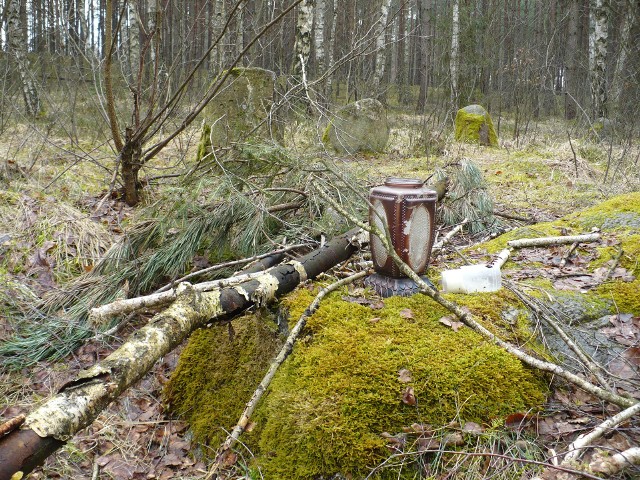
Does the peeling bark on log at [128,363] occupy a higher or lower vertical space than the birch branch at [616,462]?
higher

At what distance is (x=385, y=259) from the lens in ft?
8.39

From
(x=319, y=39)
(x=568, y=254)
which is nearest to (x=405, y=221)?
(x=568, y=254)

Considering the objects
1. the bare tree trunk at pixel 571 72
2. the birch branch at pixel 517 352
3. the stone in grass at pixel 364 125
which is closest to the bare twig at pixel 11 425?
the birch branch at pixel 517 352

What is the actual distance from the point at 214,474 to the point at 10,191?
436 cm

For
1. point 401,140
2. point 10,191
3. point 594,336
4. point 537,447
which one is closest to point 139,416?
point 537,447

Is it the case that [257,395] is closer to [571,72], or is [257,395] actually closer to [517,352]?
[517,352]

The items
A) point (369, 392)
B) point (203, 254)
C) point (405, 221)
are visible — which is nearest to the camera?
point (369, 392)

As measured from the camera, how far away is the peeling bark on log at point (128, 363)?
1.43m

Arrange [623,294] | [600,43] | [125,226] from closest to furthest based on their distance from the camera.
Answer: [623,294]
[125,226]
[600,43]

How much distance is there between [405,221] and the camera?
96.6 inches

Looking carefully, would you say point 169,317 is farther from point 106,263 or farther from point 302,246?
point 106,263

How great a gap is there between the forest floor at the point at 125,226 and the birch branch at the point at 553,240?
4.21 feet

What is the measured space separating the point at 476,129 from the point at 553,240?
23.8 feet

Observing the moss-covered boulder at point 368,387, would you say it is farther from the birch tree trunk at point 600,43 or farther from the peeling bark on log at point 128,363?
the birch tree trunk at point 600,43
